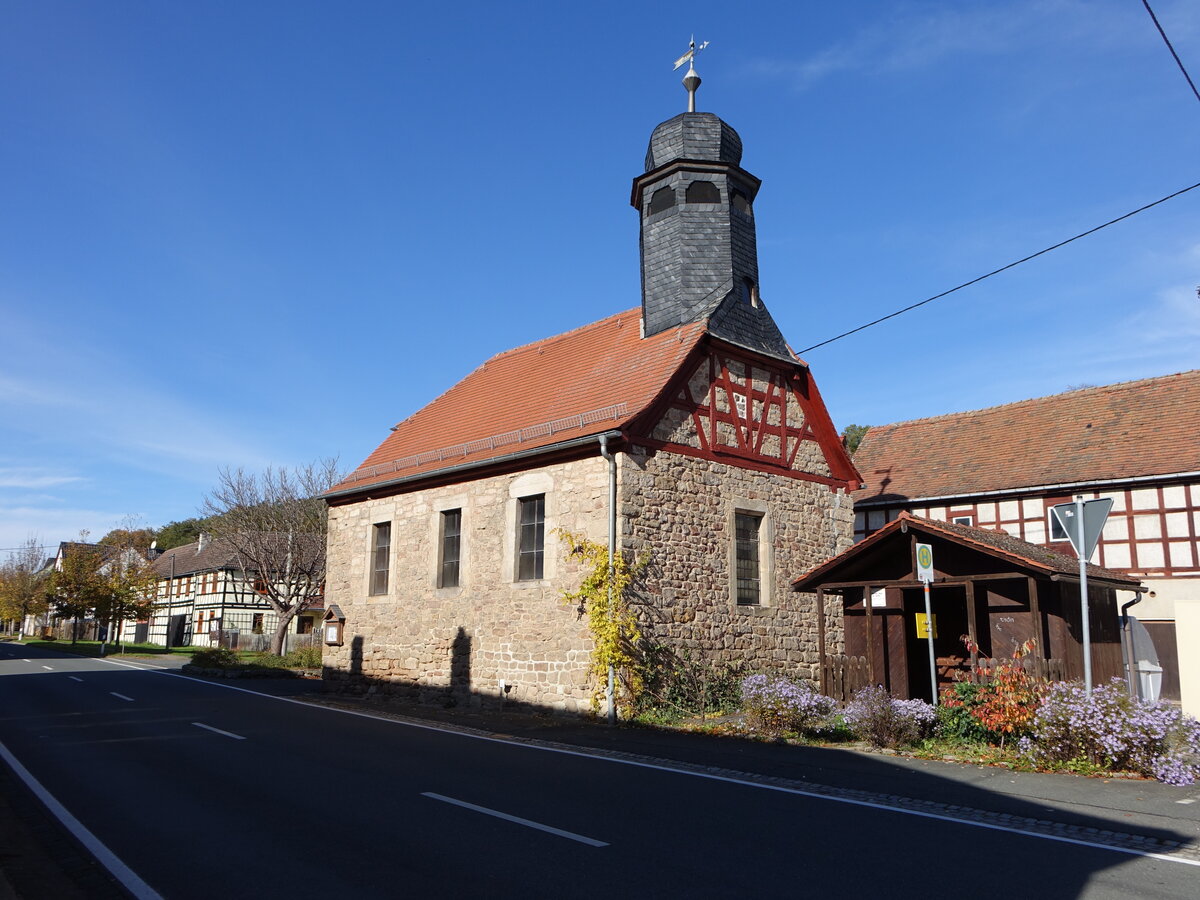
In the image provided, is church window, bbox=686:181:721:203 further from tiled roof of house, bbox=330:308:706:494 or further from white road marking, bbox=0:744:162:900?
white road marking, bbox=0:744:162:900

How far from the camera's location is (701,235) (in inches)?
725

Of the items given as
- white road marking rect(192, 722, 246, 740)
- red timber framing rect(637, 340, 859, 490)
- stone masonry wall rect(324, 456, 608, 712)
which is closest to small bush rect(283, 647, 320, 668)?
stone masonry wall rect(324, 456, 608, 712)

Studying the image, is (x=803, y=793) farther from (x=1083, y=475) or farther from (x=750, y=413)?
(x=1083, y=475)

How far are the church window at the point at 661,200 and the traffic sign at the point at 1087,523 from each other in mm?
11365

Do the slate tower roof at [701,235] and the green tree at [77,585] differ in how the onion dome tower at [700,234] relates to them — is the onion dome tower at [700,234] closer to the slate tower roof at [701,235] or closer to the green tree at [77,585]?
the slate tower roof at [701,235]

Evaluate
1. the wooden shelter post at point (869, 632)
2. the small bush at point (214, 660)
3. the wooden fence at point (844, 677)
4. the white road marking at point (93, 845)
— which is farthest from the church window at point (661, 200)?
the small bush at point (214, 660)

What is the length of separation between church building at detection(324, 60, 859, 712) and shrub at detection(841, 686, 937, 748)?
4.60 metres

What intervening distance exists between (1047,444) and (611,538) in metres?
13.7

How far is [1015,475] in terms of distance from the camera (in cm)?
2228

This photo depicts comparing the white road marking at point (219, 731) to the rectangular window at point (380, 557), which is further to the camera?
the rectangular window at point (380, 557)

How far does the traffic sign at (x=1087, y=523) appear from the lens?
966cm

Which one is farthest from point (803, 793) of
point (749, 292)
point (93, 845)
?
point (749, 292)

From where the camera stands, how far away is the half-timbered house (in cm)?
1945

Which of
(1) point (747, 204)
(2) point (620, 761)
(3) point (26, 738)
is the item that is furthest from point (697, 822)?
(1) point (747, 204)
